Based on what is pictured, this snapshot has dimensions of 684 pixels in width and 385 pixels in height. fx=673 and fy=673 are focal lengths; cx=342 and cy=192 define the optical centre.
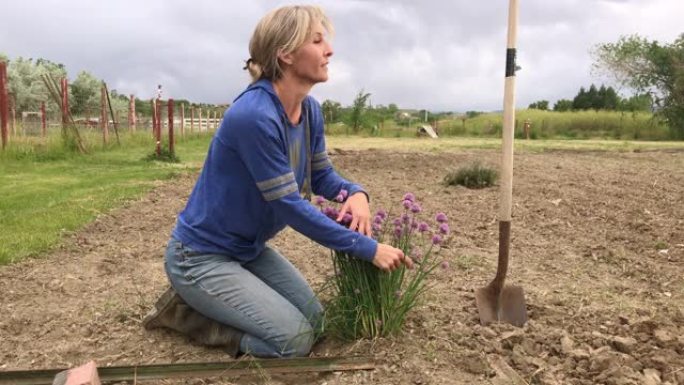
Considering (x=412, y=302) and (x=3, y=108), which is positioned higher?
(x=3, y=108)

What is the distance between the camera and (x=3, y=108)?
12.8 meters

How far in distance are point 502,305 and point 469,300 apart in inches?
10.2

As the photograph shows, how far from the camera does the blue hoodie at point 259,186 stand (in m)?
2.55

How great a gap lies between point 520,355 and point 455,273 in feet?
4.71

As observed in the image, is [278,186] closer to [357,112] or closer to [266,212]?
[266,212]

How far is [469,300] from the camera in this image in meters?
3.50

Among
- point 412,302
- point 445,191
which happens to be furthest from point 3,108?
point 412,302

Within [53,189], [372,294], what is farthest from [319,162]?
[53,189]

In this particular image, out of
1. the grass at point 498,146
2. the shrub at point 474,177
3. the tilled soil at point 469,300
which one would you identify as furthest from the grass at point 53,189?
the grass at point 498,146

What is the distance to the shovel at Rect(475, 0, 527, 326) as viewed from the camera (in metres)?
3.18

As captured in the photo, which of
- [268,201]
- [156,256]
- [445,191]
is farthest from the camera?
[445,191]

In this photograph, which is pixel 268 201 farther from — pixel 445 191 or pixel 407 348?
pixel 445 191

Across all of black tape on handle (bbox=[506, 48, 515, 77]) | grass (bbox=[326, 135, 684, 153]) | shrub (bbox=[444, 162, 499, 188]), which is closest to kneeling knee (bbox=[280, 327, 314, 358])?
black tape on handle (bbox=[506, 48, 515, 77])

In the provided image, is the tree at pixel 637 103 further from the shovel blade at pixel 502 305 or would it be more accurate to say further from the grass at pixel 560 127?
the shovel blade at pixel 502 305
